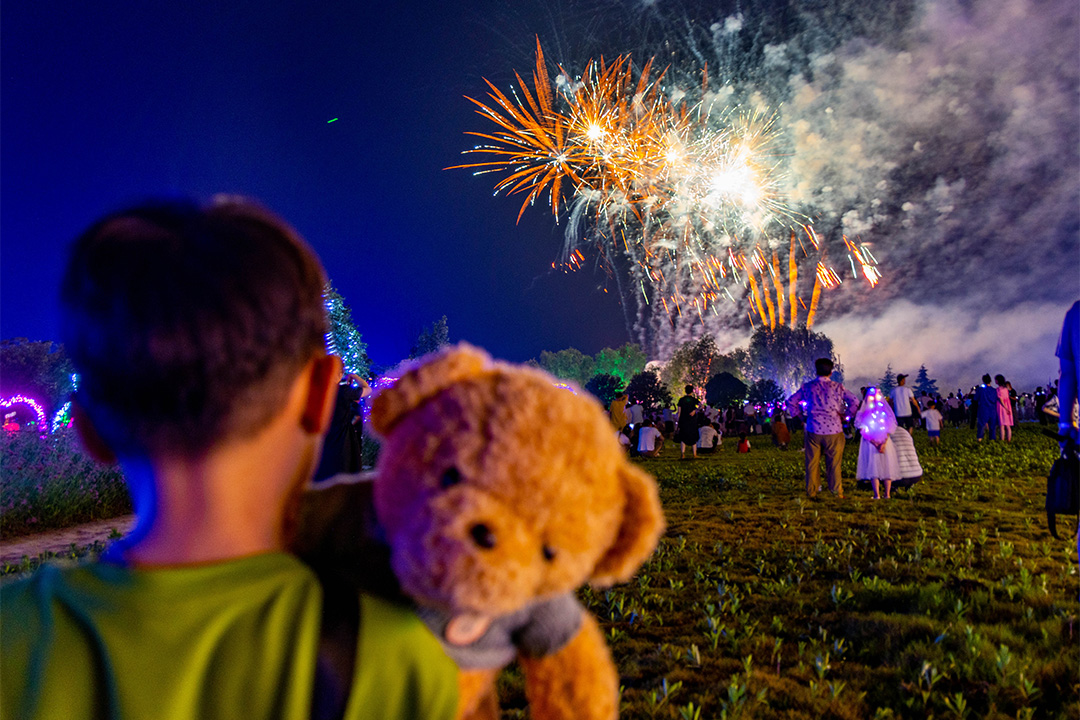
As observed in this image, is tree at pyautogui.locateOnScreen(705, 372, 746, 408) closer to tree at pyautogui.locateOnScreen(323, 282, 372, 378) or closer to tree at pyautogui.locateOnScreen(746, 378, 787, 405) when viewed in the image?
tree at pyautogui.locateOnScreen(746, 378, 787, 405)

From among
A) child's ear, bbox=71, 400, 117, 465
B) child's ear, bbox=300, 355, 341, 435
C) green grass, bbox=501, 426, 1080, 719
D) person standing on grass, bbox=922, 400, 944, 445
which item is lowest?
green grass, bbox=501, 426, 1080, 719

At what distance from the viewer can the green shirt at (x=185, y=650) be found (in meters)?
0.94

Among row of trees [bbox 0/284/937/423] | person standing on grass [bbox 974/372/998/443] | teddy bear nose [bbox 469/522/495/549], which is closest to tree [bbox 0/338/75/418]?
→ row of trees [bbox 0/284/937/423]

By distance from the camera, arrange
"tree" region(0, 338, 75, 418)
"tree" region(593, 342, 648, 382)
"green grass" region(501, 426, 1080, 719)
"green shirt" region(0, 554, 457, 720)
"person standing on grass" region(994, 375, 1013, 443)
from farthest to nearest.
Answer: "tree" region(593, 342, 648, 382) < "tree" region(0, 338, 75, 418) < "person standing on grass" region(994, 375, 1013, 443) < "green grass" region(501, 426, 1080, 719) < "green shirt" region(0, 554, 457, 720)

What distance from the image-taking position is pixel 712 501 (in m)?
10.8

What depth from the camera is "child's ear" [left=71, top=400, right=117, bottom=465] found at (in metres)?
1.15

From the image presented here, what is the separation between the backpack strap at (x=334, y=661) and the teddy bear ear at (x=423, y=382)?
40 centimetres

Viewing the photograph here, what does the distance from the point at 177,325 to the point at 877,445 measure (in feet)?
38.3

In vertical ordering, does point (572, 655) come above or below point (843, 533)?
above

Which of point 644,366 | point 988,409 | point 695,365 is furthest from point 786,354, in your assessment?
point 988,409

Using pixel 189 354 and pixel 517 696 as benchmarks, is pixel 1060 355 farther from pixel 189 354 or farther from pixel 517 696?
pixel 189 354

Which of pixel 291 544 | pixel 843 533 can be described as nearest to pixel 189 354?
pixel 291 544

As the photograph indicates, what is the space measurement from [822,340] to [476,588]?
294ft

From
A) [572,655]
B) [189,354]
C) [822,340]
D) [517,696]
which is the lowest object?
[517,696]
